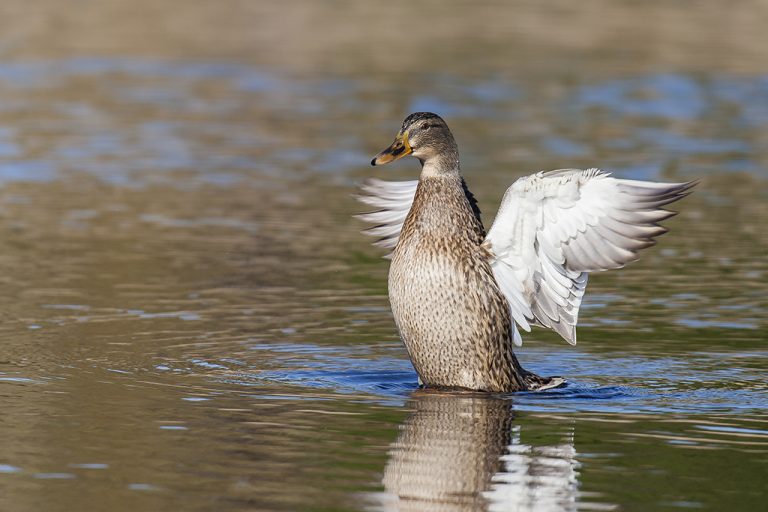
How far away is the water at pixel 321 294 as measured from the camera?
A: 25.9ft

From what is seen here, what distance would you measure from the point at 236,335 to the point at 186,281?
6.99 ft

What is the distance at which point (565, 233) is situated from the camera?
9867 millimetres

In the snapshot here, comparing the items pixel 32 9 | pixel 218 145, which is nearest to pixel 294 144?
pixel 218 145

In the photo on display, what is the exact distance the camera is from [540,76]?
1101 inches

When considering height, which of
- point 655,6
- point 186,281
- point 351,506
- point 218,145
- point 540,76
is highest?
point 655,6

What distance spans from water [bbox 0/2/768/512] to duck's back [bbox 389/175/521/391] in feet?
0.75

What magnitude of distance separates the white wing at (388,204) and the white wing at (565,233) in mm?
1564

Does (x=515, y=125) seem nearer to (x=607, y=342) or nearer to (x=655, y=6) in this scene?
(x=607, y=342)

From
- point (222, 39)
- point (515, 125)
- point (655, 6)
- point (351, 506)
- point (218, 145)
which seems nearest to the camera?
point (351, 506)

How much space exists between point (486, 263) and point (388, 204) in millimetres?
1621

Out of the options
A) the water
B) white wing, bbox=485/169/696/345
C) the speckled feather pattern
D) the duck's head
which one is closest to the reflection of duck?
the water

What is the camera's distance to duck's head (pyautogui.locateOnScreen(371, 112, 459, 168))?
1042 cm

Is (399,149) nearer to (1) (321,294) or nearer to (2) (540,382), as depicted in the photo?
(2) (540,382)

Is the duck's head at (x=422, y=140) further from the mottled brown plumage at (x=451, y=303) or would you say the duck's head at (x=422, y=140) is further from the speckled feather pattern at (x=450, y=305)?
the speckled feather pattern at (x=450, y=305)
